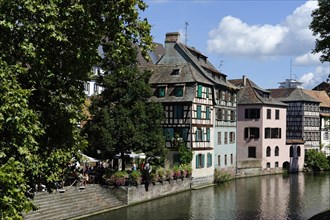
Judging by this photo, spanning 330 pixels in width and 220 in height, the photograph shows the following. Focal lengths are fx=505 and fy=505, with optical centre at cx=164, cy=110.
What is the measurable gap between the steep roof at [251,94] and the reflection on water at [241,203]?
42.6ft

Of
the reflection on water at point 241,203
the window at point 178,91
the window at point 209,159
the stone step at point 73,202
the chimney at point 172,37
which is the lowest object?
the reflection on water at point 241,203

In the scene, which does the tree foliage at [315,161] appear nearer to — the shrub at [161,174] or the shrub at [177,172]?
the shrub at [177,172]

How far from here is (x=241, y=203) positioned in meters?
39.5

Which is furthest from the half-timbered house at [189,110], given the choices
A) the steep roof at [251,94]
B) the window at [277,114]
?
the window at [277,114]

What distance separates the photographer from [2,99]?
1260cm

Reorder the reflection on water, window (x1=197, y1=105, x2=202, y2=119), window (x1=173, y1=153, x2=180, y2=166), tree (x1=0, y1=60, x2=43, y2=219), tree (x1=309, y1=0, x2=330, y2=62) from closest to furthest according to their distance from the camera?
tree (x1=0, y1=60, x2=43, y2=219)
tree (x1=309, y1=0, x2=330, y2=62)
the reflection on water
window (x1=173, y1=153, x2=180, y2=166)
window (x1=197, y1=105, x2=202, y2=119)

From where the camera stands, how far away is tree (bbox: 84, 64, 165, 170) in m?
38.2

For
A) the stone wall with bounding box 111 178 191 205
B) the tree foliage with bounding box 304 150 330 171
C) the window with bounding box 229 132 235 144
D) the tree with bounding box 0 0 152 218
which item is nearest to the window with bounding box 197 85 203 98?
the stone wall with bounding box 111 178 191 205

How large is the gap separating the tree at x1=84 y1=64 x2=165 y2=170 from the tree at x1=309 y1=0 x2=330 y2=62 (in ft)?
54.4

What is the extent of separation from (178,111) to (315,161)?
31122mm

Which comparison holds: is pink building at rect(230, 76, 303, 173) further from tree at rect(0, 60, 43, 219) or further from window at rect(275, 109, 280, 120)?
tree at rect(0, 60, 43, 219)

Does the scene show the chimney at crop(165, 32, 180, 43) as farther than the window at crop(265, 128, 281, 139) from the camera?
No

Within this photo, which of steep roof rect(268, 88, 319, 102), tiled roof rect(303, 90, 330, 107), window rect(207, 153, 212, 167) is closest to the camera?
window rect(207, 153, 212, 167)

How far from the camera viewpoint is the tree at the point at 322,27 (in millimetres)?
24906
